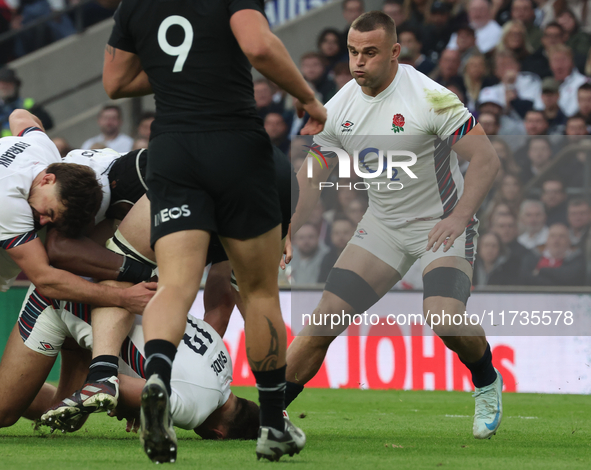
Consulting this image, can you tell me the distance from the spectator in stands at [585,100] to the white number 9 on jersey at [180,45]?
7.13m

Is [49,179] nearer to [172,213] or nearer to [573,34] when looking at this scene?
[172,213]

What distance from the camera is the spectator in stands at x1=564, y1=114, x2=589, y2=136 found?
9.32 meters

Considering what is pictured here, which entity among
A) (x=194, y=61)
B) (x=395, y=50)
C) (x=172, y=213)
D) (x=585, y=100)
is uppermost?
(x=194, y=61)

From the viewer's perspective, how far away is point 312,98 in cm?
337

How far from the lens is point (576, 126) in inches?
368

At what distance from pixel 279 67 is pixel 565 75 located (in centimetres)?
760

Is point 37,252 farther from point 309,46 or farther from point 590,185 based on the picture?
point 309,46

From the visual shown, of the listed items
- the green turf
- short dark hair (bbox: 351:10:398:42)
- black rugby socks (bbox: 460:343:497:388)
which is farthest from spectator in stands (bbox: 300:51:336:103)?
black rugby socks (bbox: 460:343:497:388)

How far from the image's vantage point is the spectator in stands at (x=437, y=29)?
424 inches

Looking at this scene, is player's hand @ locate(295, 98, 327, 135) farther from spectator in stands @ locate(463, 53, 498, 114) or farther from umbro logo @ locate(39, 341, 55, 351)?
spectator in stands @ locate(463, 53, 498, 114)

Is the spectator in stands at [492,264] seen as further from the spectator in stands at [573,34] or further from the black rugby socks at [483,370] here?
the spectator in stands at [573,34]

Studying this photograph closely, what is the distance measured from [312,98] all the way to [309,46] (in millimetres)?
9357

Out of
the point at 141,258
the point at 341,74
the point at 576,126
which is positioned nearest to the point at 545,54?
the point at 576,126

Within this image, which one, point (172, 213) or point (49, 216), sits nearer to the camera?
point (172, 213)
